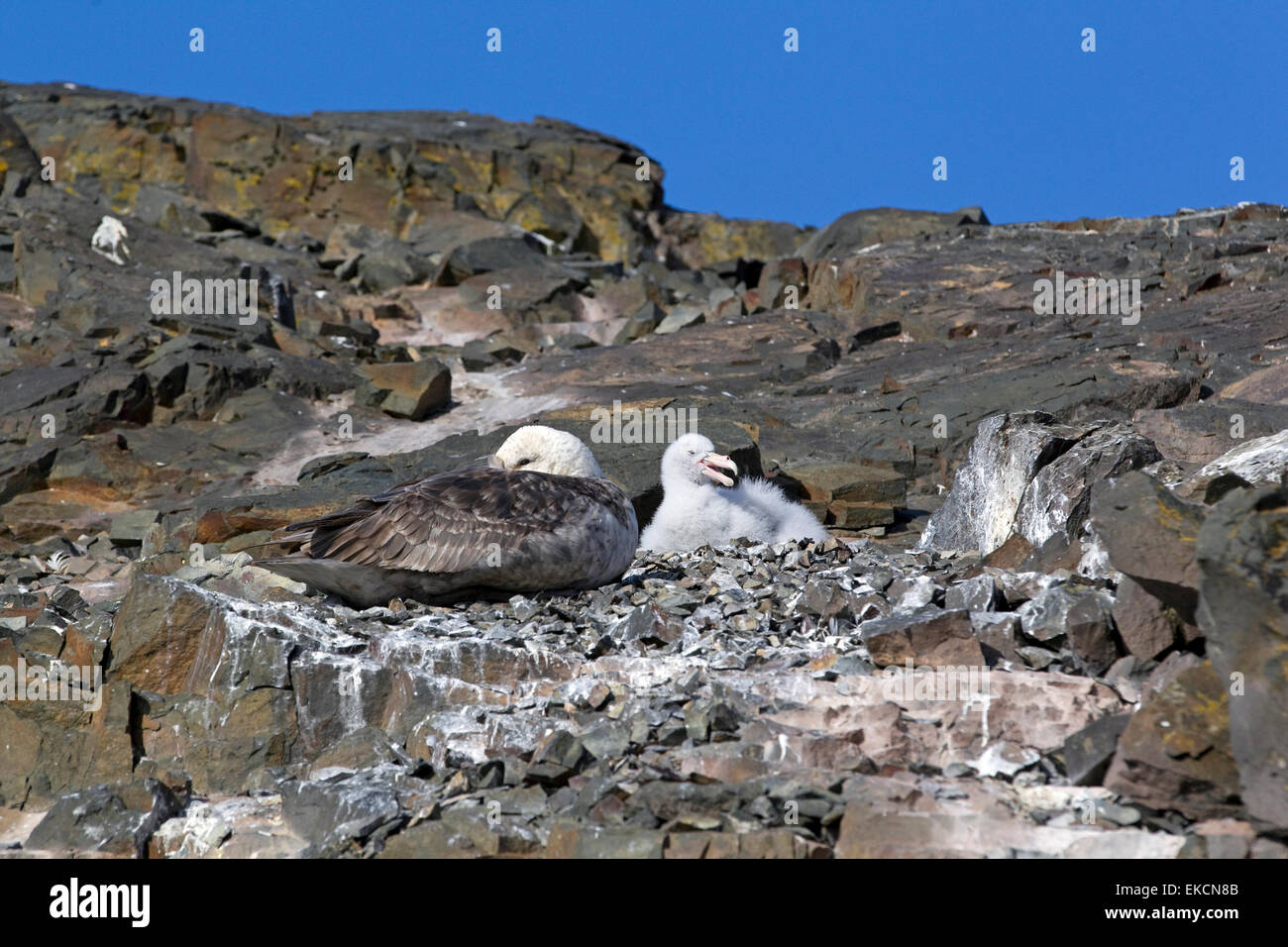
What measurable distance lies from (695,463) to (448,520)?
2.88m

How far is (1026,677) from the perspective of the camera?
5.66m

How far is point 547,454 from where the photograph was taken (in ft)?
29.9

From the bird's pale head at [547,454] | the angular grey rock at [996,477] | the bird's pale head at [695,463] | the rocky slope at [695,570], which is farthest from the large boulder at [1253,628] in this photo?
the bird's pale head at [695,463]

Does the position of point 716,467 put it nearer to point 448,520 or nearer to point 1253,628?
point 448,520

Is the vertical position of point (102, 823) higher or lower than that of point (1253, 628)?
lower

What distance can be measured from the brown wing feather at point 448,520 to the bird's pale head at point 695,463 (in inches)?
79.5

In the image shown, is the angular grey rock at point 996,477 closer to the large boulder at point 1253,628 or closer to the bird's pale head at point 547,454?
the bird's pale head at point 547,454

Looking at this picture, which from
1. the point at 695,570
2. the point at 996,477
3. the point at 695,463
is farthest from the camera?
the point at 695,463

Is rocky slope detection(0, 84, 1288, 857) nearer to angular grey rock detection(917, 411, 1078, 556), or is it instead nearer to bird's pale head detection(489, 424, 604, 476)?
angular grey rock detection(917, 411, 1078, 556)

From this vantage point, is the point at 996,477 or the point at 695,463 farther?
the point at 695,463

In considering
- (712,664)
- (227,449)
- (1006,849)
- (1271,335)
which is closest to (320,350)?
(227,449)

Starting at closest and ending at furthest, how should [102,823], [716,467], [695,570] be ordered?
[102,823] < [695,570] < [716,467]

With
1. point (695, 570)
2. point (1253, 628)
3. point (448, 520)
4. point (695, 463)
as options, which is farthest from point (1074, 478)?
point (448, 520)

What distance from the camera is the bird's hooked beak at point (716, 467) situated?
10047 mm
